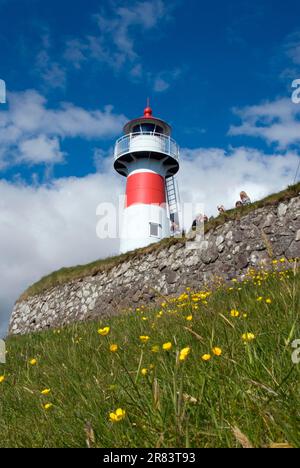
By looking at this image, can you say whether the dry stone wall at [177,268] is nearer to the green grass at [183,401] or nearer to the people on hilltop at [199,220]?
the people on hilltop at [199,220]

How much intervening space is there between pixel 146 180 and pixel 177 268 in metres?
11.0

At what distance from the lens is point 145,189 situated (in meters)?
22.8

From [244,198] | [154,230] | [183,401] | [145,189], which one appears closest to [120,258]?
[244,198]

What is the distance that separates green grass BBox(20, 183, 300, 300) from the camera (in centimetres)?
1108

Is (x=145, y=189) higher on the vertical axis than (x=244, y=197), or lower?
higher

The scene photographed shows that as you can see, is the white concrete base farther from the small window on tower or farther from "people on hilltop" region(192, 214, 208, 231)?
"people on hilltop" region(192, 214, 208, 231)

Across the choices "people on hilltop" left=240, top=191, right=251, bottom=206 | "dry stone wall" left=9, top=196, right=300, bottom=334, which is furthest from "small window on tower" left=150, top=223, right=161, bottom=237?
"people on hilltop" left=240, top=191, right=251, bottom=206

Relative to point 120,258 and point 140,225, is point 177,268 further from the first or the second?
point 140,225

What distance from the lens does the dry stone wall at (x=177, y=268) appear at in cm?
1054

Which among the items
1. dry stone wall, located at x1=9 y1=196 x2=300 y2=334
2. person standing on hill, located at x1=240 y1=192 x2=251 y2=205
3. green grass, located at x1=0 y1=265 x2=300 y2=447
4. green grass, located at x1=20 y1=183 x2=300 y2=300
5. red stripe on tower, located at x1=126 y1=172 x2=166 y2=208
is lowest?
green grass, located at x1=0 y1=265 x2=300 y2=447

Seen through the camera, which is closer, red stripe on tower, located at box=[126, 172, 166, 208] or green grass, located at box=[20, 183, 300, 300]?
green grass, located at box=[20, 183, 300, 300]

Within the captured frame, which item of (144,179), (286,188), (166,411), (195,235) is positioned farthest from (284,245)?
(144,179)
